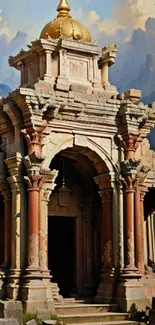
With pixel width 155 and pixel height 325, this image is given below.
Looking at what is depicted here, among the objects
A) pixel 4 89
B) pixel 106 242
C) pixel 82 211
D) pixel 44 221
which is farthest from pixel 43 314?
pixel 4 89

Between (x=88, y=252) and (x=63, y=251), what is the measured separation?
1.53 metres

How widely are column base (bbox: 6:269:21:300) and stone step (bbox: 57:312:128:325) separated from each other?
4.29ft

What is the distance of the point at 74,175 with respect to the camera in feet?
77.2

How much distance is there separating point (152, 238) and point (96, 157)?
4888mm

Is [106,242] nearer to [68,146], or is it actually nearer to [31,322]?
[68,146]

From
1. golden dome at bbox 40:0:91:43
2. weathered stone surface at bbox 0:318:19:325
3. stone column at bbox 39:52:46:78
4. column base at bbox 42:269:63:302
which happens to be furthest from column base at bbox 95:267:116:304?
golden dome at bbox 40:0:91:43

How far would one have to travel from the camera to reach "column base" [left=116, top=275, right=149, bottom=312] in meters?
20.0

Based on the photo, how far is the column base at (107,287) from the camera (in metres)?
20.5

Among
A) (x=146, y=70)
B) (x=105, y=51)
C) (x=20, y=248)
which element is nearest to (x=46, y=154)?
(x=20, y=248)

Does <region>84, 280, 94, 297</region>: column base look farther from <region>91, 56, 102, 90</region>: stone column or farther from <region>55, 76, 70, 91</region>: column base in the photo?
<region>55, 76, 70, 91</region>: column base

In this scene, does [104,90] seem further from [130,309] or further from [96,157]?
[130,309]

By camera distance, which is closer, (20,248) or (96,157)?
(20,248)

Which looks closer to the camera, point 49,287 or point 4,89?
point 49,287

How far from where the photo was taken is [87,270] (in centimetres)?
2278
